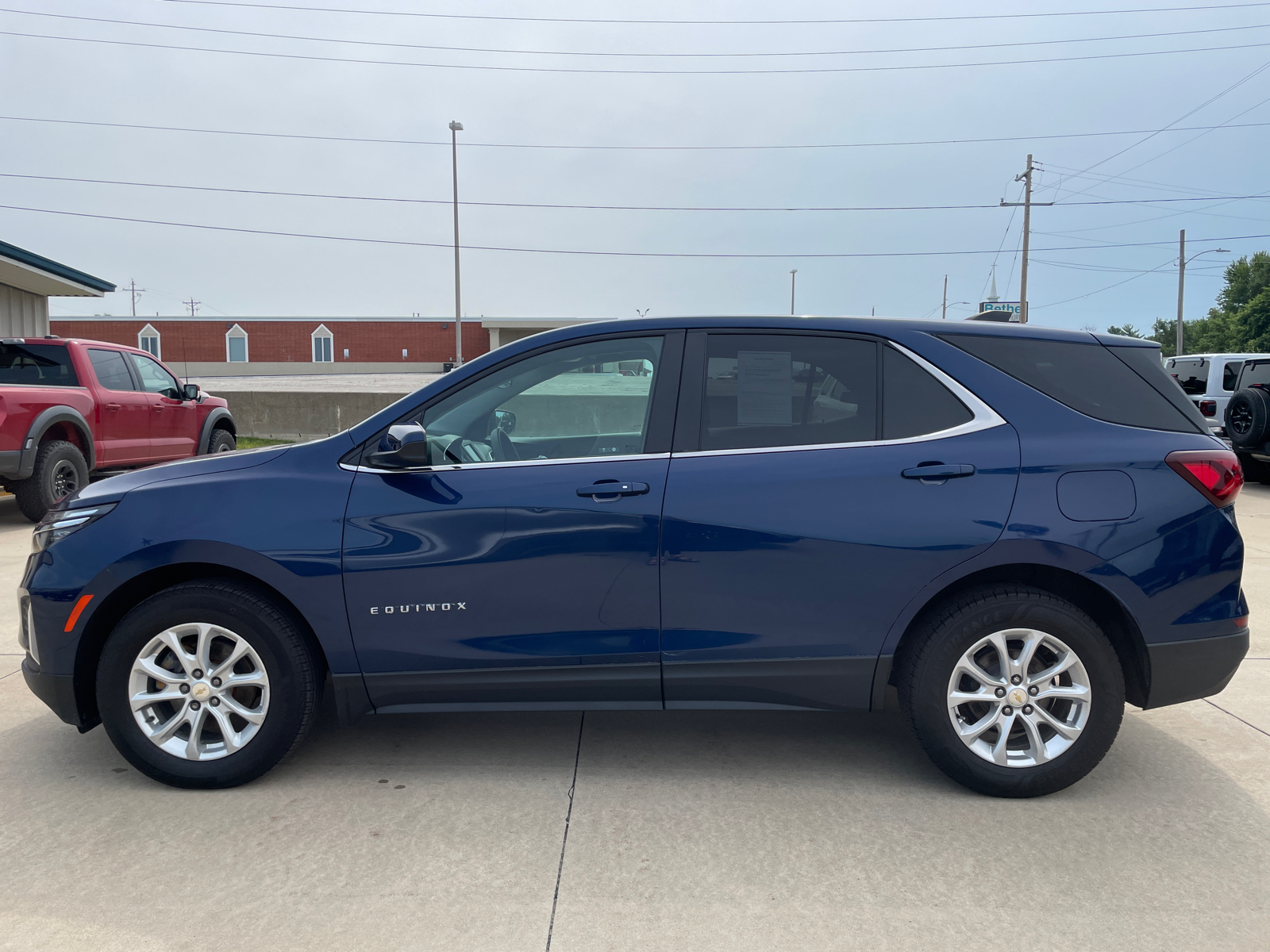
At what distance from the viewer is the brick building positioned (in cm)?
6088

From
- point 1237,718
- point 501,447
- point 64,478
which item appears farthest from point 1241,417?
point 64,478

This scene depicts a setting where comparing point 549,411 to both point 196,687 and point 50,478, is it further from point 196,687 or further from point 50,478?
point 50,478

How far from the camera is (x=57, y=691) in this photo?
3359mm

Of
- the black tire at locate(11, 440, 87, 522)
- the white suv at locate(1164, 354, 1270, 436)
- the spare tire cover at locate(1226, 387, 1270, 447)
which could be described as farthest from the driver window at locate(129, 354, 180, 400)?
the white suv at locate(1164, 354, 1270, 436)

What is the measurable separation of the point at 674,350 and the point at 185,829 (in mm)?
2380

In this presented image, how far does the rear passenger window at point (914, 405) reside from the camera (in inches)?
132

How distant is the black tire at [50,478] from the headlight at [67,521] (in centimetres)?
635

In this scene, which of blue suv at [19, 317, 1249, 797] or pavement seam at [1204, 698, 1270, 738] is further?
pavement seam at [1204, 698, 1270, 738]

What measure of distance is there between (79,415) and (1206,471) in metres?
10.2

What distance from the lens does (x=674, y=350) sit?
137 inches

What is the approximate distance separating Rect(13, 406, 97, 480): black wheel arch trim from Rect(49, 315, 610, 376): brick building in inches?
2032

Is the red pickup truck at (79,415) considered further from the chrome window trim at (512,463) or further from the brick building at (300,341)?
the brick building at (300,341)

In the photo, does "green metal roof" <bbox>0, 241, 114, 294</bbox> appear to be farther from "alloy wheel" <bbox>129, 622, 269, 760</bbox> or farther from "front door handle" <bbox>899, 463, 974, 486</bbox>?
"front door handle" <bbox>899, 463, 974, 486</bbox>

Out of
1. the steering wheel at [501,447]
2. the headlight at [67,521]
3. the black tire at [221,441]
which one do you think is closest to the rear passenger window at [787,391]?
the steering wheel at [501,447]
